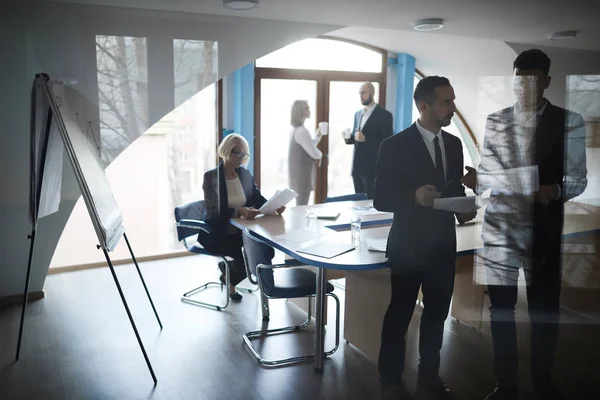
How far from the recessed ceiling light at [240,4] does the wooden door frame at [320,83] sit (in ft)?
2.24

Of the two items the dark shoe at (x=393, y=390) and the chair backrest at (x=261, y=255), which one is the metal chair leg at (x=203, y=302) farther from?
the dark shoe at (x=393, y=390)

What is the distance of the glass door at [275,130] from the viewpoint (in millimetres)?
5695

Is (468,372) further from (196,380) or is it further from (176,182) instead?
(176,182)

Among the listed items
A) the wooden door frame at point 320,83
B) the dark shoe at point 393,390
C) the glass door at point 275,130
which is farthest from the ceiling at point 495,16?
the glass door at point 275,130

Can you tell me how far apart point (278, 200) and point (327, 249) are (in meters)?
0.99

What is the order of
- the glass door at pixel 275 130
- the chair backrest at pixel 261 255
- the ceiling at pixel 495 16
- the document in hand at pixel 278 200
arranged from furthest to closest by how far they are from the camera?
1. the glass door at pixel 275 130
2. the document in hand at pixel 278 200
3. the chair backrest at pixel 261 255
4. the ceiling at pixel 495 16

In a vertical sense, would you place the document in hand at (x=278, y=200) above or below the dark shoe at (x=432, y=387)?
above

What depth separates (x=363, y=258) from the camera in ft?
9.72

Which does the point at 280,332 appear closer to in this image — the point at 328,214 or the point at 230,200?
the point at 328,214

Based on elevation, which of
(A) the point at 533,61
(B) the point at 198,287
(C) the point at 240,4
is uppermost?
(C) the point at 240,4

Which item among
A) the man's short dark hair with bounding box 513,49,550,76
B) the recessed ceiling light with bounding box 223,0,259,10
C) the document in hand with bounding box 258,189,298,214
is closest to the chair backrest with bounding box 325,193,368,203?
the document in hand with bounding box 258,189,298,214

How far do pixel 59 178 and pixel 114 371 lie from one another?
4.65 ft

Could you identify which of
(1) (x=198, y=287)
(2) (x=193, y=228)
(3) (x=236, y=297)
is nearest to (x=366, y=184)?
(2) (x=193, y=228)

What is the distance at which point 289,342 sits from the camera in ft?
12.0
